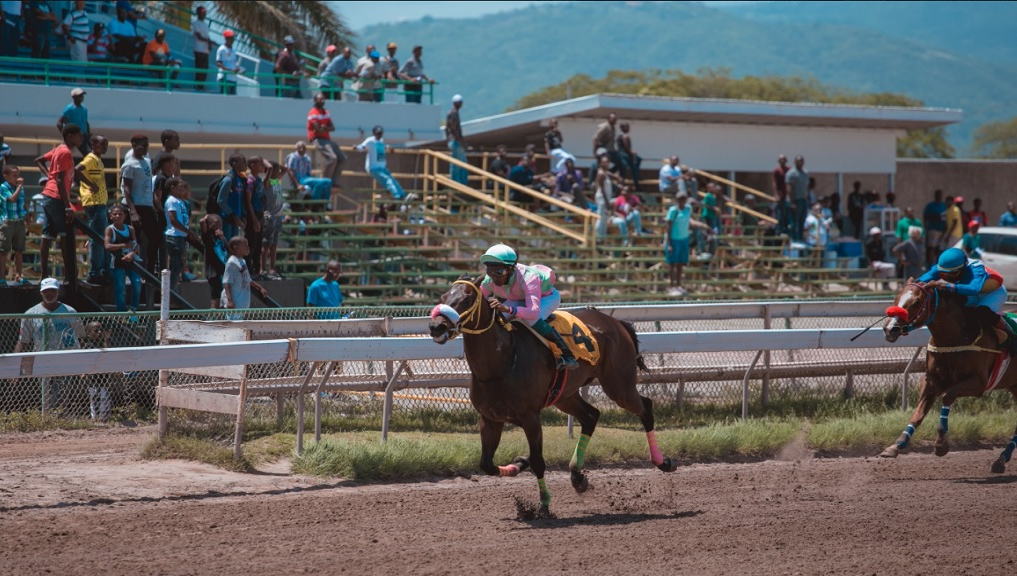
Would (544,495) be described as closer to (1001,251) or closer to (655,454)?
(655,454)

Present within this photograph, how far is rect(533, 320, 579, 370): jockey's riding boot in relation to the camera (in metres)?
9.30

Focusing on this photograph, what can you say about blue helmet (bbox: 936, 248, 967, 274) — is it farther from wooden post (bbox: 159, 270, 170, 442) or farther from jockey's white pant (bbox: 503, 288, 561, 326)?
wooden post (bbox: 159, 270, 170, 442)

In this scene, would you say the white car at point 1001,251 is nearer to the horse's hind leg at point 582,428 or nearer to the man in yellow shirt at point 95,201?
the horse's hind leg at point 582,428

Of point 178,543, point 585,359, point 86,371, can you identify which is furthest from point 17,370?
point 585,359

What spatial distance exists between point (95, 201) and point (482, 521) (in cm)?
746

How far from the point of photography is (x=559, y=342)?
934 cm

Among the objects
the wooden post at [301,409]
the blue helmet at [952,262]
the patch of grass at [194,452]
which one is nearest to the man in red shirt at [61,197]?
the patch of grass at [194,452]

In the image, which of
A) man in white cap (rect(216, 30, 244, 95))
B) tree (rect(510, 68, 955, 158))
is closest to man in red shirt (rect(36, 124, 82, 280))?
man in white cap (rect(216, 30, 244, 95))

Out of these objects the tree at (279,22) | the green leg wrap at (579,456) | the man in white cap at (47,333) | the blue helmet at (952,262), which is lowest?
the green leg wrap at (579,456)

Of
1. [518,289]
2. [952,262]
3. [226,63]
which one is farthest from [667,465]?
[226,63]

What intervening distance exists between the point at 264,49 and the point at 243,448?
21.5 m

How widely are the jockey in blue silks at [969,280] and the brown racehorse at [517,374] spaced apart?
347 cm

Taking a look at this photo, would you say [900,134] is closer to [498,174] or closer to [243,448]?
[498,174]

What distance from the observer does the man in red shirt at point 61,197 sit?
13.0 m
